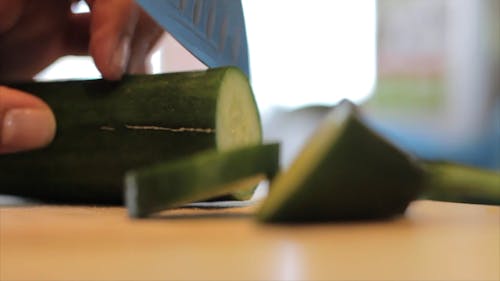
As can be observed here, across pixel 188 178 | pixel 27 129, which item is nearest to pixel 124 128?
pixel 27 129

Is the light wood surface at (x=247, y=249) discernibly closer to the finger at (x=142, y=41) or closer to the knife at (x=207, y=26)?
the knife at (x=207, y=26)

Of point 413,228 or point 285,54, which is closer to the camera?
point 413,228

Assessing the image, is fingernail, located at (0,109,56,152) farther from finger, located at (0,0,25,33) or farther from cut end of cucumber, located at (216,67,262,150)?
finger, located at (0,0,25,33)

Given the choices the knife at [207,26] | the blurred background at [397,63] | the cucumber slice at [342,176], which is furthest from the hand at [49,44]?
the blurred background at [397,63]

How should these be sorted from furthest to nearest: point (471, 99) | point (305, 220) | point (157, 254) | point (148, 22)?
point (471, 99) → point (148, 22) → point (305, 220) → point (157, 254)

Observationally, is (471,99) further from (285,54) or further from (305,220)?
(305,220)

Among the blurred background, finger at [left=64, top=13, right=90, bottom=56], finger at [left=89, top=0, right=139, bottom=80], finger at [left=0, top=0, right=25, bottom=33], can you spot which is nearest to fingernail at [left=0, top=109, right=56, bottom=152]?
finger at [left=89, top=0, right=139, bottom=80]

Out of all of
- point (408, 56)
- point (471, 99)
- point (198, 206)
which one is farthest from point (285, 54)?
point (198, 206)

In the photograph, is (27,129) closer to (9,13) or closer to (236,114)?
(236,114)

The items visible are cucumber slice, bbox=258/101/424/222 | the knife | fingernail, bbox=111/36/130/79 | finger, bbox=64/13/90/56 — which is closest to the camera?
cucumber slice, bbox=258/101/424/222
